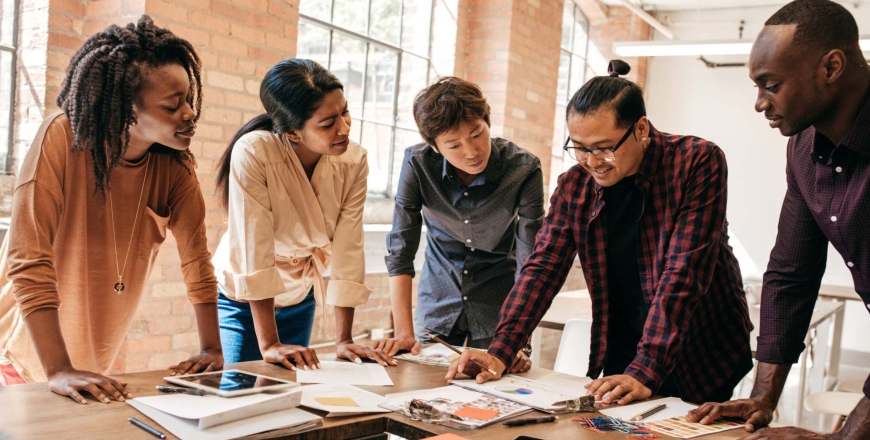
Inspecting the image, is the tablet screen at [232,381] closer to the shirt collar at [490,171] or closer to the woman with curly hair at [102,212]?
the woman with curly hair at [102,212]

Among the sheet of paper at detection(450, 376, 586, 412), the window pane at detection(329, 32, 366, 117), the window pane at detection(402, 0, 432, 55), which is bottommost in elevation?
the sheet of paper at detection(450, 376, 586, 412)

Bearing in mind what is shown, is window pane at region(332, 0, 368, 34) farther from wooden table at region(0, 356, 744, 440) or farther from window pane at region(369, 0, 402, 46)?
wooden table at region(0, 356, 744, 440)

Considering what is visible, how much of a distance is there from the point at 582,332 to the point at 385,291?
6.45ft

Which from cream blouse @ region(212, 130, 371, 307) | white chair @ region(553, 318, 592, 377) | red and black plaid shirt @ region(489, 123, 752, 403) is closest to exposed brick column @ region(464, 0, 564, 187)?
white chair @ region(553, 318, 592, 377)

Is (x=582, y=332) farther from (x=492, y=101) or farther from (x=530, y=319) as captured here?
(x=492, y=101)

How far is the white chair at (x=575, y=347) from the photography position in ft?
11.2

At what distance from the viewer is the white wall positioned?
775 cm

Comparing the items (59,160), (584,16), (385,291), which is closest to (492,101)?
(385,291)

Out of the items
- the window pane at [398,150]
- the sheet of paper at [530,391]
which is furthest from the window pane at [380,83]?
the sheet of paper at [530,391]

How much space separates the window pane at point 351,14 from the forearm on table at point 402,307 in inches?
115

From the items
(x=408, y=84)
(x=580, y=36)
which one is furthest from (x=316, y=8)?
(x=580, y=36)

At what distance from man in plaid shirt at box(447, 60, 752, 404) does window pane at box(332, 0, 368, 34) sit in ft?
10.7

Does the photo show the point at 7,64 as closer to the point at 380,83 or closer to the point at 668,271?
the point at 380,83

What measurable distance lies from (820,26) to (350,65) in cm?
396
